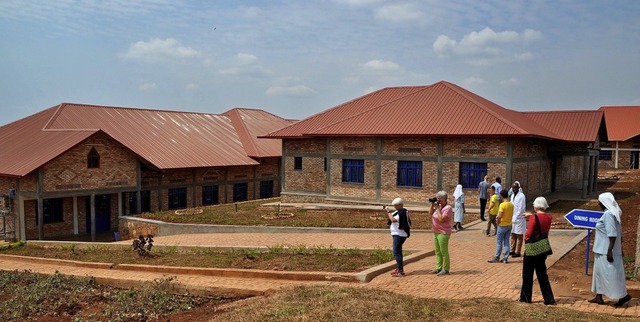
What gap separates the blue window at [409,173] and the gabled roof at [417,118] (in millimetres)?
1619

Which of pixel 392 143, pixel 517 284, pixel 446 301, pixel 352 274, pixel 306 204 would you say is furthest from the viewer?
pixel 306 204

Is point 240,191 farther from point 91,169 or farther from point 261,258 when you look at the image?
point 261,258

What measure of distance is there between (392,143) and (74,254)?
49.8ft

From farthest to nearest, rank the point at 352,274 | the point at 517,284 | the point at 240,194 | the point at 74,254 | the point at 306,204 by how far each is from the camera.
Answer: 1. the point at 240,194
2. the point at 306,204
3. the point at 74,254
4. the point at 352,274
5. the point at 517,284

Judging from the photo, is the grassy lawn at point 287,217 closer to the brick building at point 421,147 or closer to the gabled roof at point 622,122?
the brick building at point 421,147

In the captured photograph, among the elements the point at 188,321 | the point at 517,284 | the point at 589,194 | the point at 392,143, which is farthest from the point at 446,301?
the point at 589,194

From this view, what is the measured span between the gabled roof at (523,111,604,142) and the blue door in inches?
962

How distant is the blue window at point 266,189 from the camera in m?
36.7

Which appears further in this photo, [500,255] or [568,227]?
[568,227]

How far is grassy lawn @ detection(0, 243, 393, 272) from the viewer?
37.7 ft

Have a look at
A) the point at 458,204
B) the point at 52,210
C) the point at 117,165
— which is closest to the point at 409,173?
the point at 458,204

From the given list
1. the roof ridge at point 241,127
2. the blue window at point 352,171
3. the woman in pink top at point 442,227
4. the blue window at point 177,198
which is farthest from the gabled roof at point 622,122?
the woman in pink top at point 442,227

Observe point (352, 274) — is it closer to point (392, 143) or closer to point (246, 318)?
point (246, 318)

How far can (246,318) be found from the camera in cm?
753
